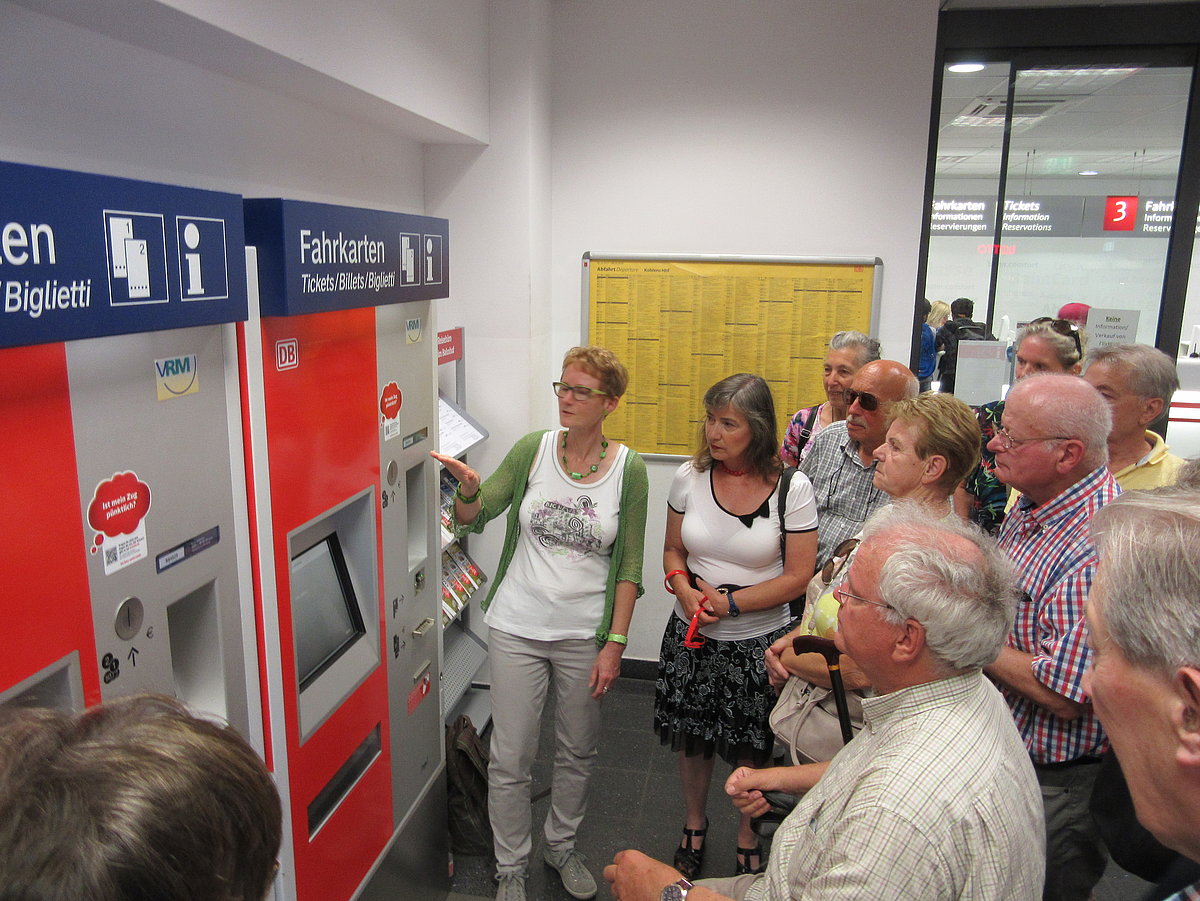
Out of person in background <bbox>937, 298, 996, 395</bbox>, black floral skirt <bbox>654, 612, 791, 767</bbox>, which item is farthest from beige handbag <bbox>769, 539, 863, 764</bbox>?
person in background <bbox>937, 298, 996, 395</bbox>

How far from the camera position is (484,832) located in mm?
2939

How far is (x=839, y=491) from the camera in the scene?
2805 millimetres

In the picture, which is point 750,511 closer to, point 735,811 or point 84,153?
point 735,811

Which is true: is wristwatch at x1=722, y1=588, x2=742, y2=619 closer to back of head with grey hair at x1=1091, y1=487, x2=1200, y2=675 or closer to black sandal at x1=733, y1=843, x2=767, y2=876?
black sandal at x1=733, y1=843, x2=767, y2=876

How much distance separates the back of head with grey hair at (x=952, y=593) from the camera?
1322mm

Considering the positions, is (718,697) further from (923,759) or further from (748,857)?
(923,759)

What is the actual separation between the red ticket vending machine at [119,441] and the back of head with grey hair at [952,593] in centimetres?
119

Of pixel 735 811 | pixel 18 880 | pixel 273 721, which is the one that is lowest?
pixel 735 811

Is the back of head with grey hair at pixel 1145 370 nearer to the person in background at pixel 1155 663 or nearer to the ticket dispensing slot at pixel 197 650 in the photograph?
the person in background at pixel 1155 663

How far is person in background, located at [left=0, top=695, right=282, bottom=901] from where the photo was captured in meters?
0.65

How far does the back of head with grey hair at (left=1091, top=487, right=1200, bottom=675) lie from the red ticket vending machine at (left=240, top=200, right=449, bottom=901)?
54.9 inches

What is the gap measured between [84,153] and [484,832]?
2.45 meters

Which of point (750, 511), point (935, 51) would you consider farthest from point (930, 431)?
point (935, 51)

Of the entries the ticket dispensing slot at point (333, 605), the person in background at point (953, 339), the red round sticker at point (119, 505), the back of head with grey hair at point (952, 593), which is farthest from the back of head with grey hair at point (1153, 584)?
the person in background at point (953, 339)
